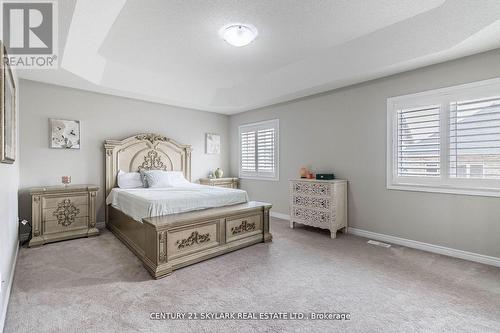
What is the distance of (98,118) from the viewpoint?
14.3 ft

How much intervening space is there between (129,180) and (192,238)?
2222mm

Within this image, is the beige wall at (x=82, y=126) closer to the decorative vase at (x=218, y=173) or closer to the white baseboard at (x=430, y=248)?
the decorative vase at (x=218, y=173)

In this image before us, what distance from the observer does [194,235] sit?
2.85 m

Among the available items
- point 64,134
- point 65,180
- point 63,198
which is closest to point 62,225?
point 63,198

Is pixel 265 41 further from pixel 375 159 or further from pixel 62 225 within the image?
pixel 62 225

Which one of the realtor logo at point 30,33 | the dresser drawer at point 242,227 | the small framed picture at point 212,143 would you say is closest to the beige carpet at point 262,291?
the dresser drawer at point 242,227

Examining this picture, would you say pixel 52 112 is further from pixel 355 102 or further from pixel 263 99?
pixel 355 102

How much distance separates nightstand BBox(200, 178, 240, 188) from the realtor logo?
3227 mm

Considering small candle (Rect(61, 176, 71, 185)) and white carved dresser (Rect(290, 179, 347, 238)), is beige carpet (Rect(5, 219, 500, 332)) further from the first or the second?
small candle (Rect(61, 176, 71, 185))

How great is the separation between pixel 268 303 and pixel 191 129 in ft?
14.2

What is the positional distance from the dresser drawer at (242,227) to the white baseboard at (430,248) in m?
1.60

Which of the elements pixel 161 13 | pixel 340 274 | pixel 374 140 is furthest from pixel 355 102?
pixel 161 13

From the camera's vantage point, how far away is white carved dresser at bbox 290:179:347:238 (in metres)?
3.78

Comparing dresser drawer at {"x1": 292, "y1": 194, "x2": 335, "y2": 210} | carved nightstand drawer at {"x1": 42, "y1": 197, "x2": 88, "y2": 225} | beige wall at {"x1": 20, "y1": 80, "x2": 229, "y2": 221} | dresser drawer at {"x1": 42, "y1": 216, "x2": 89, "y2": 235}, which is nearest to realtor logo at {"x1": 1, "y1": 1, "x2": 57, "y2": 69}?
beige wall at {"x1": 20, "y1": 80, "x2": 229, "y2": 221}
